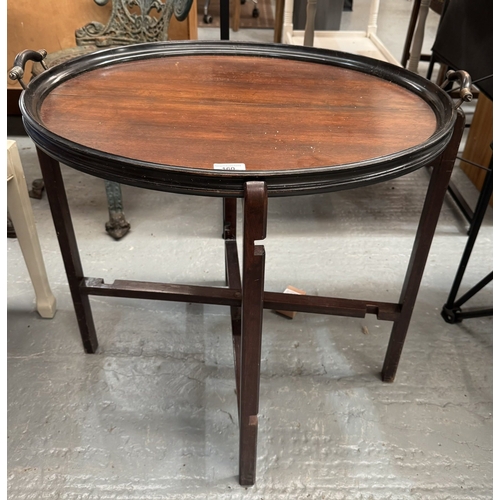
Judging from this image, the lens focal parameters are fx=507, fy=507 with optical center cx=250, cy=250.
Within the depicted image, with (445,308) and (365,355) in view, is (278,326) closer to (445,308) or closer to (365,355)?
(365,355)

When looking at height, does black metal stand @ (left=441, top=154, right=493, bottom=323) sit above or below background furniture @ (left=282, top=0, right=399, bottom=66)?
below

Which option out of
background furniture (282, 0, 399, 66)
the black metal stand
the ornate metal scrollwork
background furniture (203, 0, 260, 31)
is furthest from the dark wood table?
background furniture (203, 0, 260, 31)

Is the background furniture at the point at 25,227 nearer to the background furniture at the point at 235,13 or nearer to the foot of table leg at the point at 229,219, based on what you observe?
the foot of table leg at the point at 229,219

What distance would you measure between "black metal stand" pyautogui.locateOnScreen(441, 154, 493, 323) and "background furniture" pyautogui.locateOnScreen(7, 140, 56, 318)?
52.4 inches

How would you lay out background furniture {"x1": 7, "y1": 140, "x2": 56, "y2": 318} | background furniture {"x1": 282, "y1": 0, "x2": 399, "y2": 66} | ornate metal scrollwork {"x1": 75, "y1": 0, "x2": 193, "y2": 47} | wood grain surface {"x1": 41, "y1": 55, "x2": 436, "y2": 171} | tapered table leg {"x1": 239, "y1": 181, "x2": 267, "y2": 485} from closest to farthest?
tapered table leg {"x1": 239, "y1": 181, "x2": 267, "y2": 485} < wood grain surface {"x1": 41, "y1": 55, "x2": 436, "y2": 171} < background furniture {"x1": 7, "y1": 140, "x2": 56, "y2": 318} < ornate metal scrollwork {"x1": 75, "y1": 0, "x2": 193, "y2": 47} < background furniture {"x1": 282, "y1": 0, "x2": 399, "y2": 66}

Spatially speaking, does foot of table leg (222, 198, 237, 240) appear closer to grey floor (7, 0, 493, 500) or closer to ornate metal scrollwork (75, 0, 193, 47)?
grey floor (7, 0, 493, 500)

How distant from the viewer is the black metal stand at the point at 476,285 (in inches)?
61.9

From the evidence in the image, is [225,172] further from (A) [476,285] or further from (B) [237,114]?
(A) [476,285]

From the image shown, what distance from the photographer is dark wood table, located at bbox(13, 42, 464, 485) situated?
875 millimetres

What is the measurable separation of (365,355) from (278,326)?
30 cm

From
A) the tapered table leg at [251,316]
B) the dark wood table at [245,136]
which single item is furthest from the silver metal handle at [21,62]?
the tapered table leg at [251,316]

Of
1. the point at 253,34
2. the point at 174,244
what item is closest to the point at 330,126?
the point at 174,244

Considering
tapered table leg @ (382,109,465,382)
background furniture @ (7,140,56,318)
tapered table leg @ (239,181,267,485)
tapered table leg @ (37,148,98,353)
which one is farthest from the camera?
background furniture @ (7,140,56,318)

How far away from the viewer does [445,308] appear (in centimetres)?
174
